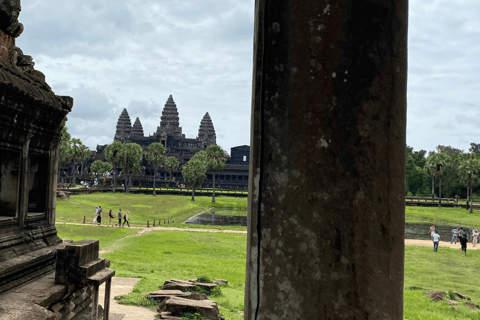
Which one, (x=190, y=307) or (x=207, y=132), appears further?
(x=207, y=132)

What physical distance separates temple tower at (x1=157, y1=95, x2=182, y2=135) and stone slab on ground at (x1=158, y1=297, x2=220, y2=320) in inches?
3488

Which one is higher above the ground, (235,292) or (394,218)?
(394,218)

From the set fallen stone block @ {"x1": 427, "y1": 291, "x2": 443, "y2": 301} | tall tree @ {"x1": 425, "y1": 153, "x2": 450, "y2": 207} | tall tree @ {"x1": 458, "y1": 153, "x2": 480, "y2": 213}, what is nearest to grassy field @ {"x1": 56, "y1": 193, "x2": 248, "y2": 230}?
fallen stone block @ {"x1": 427, "y1": 291, "x2": 443, "y2": 301}

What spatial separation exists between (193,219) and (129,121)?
7009 cm

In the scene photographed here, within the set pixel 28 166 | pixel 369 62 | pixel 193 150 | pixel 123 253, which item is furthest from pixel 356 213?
pixel 193 150

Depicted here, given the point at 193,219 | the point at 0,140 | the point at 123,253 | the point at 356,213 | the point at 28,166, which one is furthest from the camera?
the point at 193,219

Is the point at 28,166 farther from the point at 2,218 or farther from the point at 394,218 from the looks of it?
the point at 394,218

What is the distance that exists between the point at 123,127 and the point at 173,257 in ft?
291

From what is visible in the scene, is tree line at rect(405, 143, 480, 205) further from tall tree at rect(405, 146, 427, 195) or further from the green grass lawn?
the green grass lawn

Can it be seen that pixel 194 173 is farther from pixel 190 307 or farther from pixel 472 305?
pixel 190 307

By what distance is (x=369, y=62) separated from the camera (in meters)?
1.35

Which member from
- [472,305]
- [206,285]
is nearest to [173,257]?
[206,285]

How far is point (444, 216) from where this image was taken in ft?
149

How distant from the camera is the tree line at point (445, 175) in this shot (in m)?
52.8
